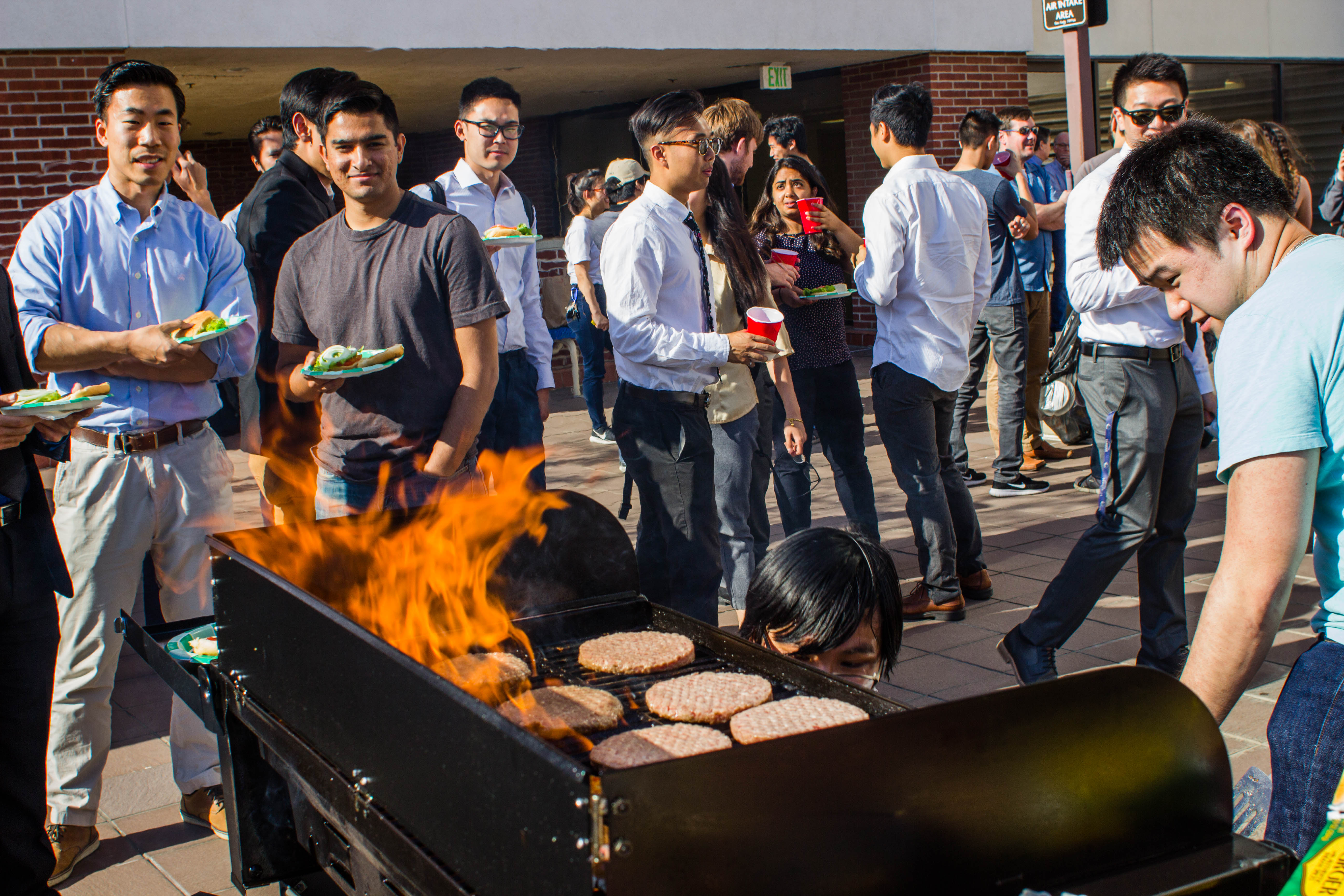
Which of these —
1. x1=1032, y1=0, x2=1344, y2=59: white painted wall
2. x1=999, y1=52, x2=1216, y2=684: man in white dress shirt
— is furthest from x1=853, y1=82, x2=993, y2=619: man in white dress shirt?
x1=1032, y1=0, x2=1344, y2=59: white painted wall

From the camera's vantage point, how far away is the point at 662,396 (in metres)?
4.08

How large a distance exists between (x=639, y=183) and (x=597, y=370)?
159cm

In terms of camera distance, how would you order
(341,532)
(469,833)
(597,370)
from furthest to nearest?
(597,370) < (341,532) < (469,833)

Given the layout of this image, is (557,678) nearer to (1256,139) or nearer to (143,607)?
(1256,139)

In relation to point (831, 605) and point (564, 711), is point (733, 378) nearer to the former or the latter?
point (831, 605)

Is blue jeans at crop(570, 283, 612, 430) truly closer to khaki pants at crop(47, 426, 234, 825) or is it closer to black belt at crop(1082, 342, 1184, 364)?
black belt at crop(1082, 342, 1184, 364)

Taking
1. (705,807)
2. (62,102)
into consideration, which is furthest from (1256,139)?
(62,102)

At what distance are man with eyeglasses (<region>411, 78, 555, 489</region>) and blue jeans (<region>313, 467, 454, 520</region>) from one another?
5.09 feet

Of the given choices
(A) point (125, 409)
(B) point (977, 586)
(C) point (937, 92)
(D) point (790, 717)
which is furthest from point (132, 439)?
(C) point (937, 92)

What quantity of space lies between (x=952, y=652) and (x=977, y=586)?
0.73m

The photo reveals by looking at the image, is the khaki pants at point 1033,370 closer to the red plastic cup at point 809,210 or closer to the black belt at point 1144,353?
the red plastic cup at point 809,210

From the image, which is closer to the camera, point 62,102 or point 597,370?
point 62,102

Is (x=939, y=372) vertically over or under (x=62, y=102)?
under

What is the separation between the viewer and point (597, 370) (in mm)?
9461
